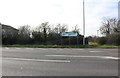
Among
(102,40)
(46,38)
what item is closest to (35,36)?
(46,38)

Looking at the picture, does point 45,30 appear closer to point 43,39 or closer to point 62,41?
point 43,39

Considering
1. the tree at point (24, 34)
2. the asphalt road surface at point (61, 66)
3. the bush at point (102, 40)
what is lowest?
the asphalt road surface at point (61, 66)

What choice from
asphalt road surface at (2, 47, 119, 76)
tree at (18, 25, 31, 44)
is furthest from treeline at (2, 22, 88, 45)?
Result: asphalt road surface at (2, 47, 119, 76)

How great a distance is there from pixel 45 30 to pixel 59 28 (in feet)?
13.0

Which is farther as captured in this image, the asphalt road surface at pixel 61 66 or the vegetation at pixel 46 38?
the vegetation at pixel 46 38

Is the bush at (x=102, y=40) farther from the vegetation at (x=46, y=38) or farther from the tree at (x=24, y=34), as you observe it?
the tree at (x=24, y=34)

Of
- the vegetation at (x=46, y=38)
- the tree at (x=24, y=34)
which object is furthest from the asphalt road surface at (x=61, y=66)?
the tree at (x=24, y=34)

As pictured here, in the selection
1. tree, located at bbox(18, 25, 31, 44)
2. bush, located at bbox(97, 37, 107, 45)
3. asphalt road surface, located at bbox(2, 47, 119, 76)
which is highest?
tree, located at bbox(18, 25, 31, 44)

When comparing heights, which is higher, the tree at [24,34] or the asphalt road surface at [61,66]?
the tree at [24,34]

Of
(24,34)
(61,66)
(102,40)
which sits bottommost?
(61,66)

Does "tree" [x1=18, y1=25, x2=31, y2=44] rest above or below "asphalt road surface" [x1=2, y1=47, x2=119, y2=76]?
above

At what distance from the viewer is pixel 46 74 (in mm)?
11617

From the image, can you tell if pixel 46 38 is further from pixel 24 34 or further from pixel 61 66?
pixel 61 66

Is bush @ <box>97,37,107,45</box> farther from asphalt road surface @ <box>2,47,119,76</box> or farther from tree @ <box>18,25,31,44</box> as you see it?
asphalt road surface @ <box>2,47,119,76</box>
